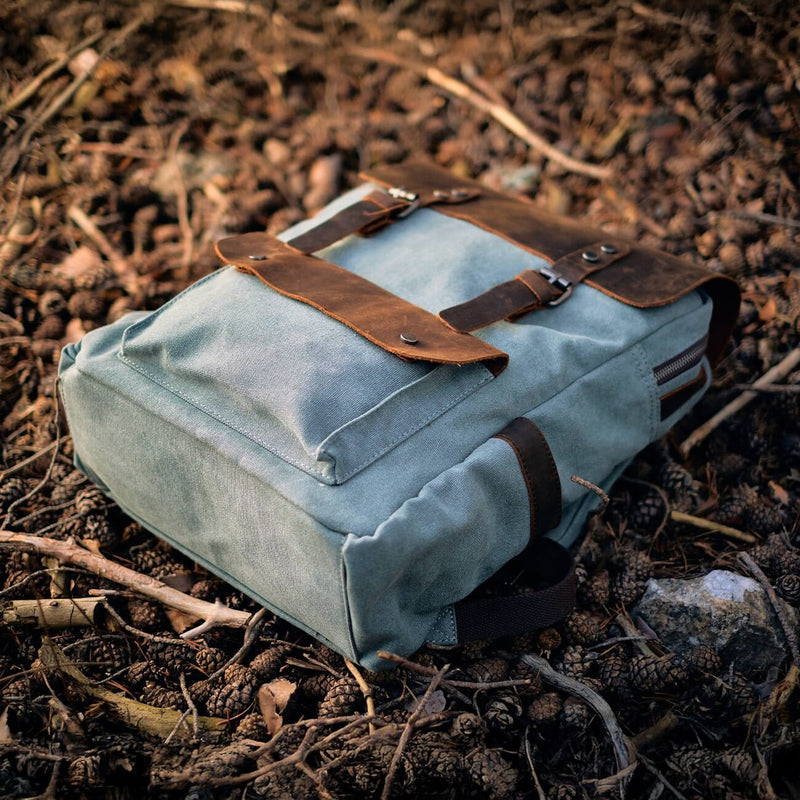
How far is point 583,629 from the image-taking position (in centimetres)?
205

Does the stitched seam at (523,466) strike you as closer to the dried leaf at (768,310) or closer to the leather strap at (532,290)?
the leather strap at (532,290)

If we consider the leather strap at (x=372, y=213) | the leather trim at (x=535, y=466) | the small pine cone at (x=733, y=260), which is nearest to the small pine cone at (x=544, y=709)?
the leather trim at (x=535, y=466)

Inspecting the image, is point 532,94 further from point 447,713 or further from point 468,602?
point 447,713

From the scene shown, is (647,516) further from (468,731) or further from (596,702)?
(468,731)

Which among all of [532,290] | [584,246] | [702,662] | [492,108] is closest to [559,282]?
[532,290]

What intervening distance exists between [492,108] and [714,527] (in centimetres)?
216

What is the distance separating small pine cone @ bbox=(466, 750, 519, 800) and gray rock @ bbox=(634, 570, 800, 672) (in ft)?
1.86

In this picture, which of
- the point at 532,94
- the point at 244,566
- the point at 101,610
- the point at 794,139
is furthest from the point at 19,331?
the point at 794,139

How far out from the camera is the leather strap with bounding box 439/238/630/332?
208 centimetres

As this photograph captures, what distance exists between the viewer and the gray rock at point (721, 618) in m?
2.00

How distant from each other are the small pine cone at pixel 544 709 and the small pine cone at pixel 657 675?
20 centimetres

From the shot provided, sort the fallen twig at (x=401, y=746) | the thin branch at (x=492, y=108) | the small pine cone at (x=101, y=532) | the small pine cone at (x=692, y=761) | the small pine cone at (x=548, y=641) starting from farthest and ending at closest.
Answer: the thin branch at (x=492, y=108) → the small pine cone at (x=101, y=532) → the small pine cone at (x=548, y=641) → the small pine cone at (x=692, y=761) → the fallen twig at (x=401, y=746)

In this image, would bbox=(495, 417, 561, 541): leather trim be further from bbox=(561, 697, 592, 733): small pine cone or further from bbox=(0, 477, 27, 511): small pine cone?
bbox=(0, 477, 27, 511): small pine cone

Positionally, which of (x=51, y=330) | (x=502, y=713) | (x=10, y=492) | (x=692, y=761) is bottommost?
(x=692, y=761)
